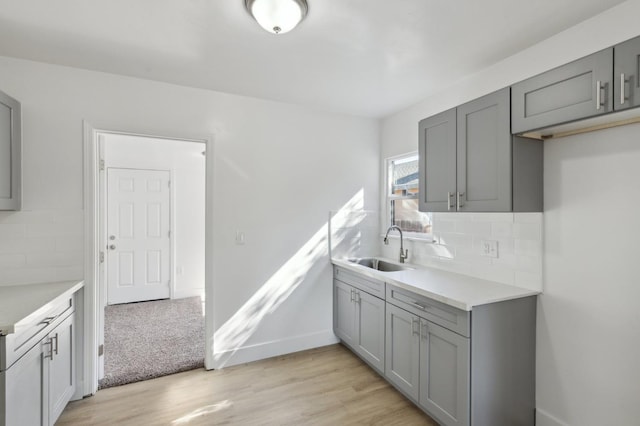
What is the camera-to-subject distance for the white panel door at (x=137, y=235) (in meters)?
4.64

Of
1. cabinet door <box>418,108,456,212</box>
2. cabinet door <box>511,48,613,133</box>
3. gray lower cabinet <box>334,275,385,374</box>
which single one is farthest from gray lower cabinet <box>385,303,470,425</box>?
cabinet door <box>511,48,613,133</box>

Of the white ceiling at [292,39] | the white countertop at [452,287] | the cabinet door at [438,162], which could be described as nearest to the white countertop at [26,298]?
the white ceiling at [292,39]

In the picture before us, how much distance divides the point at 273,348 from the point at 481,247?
212 cm

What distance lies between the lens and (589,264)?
69.6 inches

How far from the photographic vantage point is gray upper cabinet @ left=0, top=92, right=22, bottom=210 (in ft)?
6.39

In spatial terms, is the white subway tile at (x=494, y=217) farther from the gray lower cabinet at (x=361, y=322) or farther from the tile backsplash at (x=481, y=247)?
the gray lower cabinet at (x=361, y=322)

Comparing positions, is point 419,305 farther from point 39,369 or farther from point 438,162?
point 39,369

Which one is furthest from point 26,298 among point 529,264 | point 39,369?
point 529,264

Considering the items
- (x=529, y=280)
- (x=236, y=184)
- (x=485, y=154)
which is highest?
(x=485, y=154)

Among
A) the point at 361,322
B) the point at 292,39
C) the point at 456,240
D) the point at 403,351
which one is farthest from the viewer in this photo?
the point at 361,322

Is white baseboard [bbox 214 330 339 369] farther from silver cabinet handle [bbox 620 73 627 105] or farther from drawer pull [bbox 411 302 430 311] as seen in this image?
silver cabinet handle [bbox 620 73 627 105]

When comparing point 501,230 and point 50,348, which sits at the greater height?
point 501,230

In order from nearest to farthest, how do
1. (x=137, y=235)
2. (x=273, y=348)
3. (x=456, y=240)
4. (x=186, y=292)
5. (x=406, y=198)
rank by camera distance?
(x=456, y=240) < (x=273, y=348) < (x=406, y=198) < (x=137, y=235) < (x=186, y=292)

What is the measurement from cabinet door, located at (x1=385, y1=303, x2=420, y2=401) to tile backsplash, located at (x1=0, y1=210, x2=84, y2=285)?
244 cm
